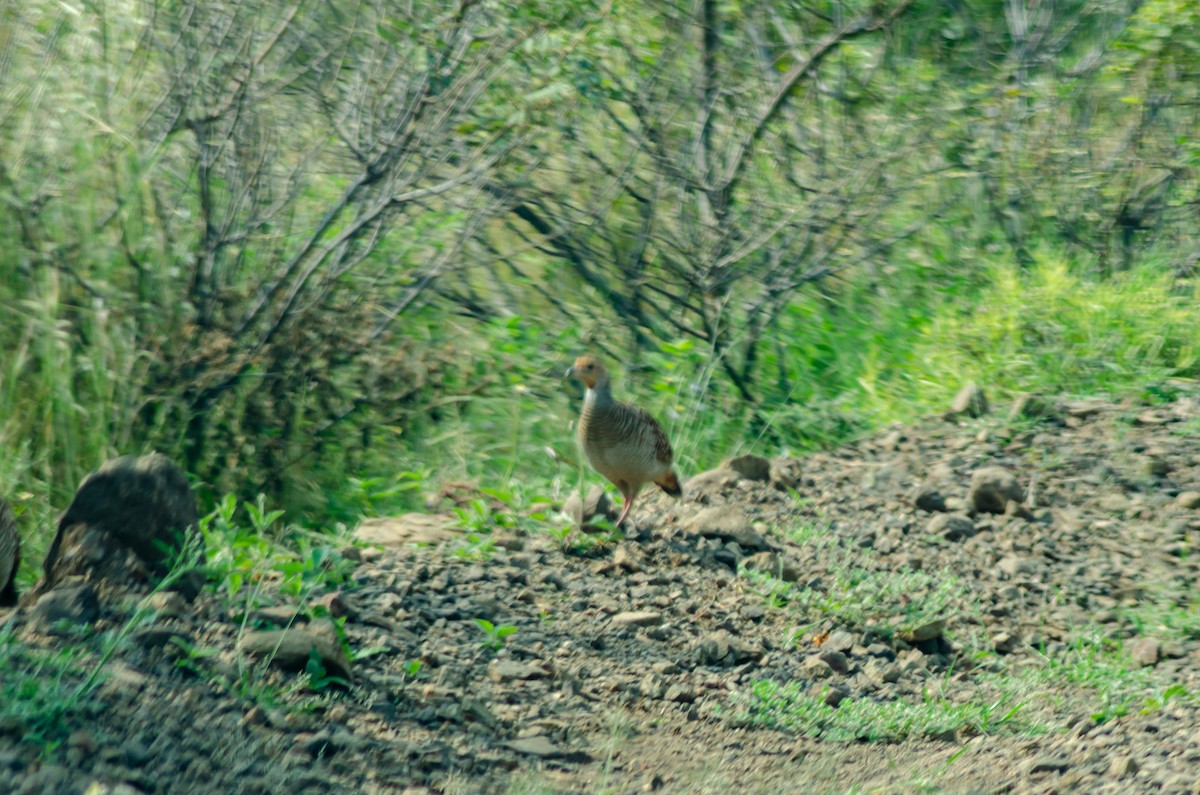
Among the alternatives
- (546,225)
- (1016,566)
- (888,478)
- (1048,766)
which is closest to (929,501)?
(888,478)

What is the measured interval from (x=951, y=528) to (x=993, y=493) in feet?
1.14

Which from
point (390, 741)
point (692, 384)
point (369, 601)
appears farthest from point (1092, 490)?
point (390, 741)

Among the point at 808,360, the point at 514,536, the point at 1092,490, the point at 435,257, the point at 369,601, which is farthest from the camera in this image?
the point at 808,360

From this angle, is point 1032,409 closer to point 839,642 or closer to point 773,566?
point 773,566

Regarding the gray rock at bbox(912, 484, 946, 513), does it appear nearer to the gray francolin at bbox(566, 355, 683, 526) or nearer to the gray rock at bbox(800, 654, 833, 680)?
the gray francolin at bbox(566, 355, 683, 526)

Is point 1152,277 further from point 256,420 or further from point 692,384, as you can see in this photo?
point 256,420

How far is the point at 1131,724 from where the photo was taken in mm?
4145

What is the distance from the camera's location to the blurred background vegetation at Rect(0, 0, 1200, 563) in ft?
20.2

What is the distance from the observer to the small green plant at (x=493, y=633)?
13.9ft

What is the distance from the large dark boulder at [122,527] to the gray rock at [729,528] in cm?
225

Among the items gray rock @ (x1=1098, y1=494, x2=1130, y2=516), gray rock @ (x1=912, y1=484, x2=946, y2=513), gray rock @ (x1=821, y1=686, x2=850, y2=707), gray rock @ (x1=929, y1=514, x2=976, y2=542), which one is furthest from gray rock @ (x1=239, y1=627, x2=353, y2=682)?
gray rock @ (x1=1098, y1=494, x2=1130, y2=516)

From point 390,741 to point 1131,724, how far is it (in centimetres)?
224

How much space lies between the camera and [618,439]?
18.3 feet

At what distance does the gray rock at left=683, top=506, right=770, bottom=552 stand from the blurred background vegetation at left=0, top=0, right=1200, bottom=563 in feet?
3.14
